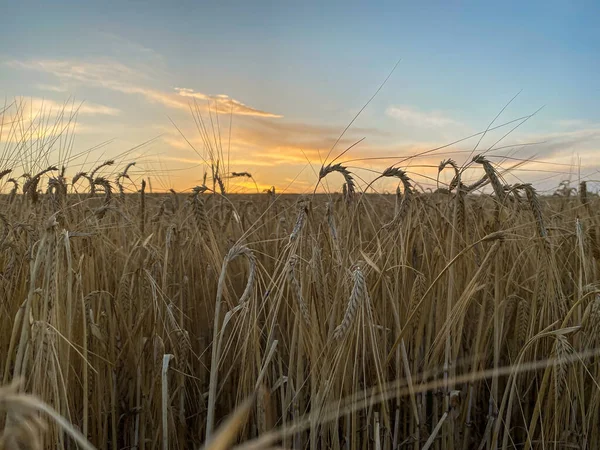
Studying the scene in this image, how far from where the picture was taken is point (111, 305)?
2.05 metres

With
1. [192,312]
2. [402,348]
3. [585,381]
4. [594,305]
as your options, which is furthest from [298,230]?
[585,381]

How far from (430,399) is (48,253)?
1.50 m

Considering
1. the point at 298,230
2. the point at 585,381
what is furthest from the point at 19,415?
the point at 585,381

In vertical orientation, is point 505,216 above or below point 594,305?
above

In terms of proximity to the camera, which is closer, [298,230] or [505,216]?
[298,230]

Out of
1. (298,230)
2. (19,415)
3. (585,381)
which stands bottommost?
(585,381)

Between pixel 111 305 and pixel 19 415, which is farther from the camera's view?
pixel 111 305

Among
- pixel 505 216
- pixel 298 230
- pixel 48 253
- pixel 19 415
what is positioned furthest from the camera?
pixel 505 216

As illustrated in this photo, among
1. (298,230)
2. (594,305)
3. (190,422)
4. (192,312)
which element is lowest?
(190,422)

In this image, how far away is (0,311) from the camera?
A: 68.5 inches

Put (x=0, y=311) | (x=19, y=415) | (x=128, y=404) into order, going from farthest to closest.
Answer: (x=128, y=404) → (x=0, y=311) → (x=19, y=415)

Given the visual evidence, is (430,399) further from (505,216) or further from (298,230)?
(298,230)

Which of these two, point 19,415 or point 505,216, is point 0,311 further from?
point 505,216

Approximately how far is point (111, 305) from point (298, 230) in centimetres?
108
